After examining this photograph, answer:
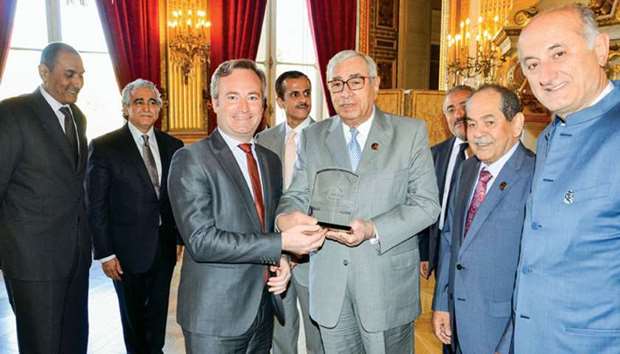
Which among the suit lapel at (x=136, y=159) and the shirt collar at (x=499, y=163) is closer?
the shirt collar at (x=499, y=163)

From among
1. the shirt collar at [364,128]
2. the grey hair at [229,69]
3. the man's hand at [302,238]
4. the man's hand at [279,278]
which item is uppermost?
the grey hair at [229,69]

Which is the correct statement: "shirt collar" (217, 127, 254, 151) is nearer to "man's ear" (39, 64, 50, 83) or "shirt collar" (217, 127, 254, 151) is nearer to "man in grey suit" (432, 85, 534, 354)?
"man in grey suit" (432, 85, 534, 354)

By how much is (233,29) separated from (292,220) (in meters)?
6.12

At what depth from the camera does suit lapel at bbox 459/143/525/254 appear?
198 centimetres

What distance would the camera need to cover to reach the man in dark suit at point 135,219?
10.3 ft

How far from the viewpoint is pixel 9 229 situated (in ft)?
8.50

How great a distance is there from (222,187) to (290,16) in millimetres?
7103

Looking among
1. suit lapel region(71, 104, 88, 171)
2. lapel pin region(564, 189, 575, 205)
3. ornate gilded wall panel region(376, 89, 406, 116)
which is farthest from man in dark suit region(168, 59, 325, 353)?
ornate gilded wall panel region(376, 89, 406, 116)

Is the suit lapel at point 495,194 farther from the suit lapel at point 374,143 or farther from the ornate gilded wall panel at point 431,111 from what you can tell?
the ornate gilded wall panel at point 431,111

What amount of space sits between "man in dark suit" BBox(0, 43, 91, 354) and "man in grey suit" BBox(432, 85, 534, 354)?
2.13 m

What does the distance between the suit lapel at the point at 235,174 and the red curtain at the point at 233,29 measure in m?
5.63

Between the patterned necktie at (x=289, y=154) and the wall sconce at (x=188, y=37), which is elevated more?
the wall sconce at (x=188, y=37)

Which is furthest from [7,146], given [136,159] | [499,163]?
[499,163]

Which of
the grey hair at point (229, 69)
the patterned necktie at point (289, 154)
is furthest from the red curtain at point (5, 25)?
the grey hair at point (229, 69)
